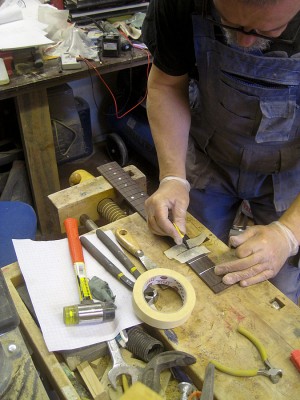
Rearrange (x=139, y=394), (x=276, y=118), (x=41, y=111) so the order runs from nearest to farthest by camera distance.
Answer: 1. (x=139, y=394)
2. (x=276, y=118)
3. (x=41, y=111)

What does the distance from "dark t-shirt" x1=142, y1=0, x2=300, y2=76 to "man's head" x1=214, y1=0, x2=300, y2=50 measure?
11 cm

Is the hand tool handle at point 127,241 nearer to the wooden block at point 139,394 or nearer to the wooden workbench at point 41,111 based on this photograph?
the wooden block at point 139,394

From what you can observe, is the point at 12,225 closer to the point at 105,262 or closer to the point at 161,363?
the point at 105,262

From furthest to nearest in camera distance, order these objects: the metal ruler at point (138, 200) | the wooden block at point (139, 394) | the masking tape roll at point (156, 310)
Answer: the metal ruler at point (138, 200), the masking tape roll at point (156, 310), the wooden block at point (139, 394)

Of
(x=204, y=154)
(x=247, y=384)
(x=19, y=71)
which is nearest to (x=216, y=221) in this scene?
(x=204, y=154)

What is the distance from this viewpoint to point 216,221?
150 centimetres

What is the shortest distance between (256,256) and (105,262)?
13.5 inches

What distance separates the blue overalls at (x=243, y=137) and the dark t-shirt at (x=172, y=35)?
5cm

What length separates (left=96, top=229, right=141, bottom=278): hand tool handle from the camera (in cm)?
93

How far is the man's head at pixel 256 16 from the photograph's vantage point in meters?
0.76

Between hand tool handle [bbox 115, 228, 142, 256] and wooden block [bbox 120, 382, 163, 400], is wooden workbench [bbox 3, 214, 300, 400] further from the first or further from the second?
wooden block [bbox 120, 382, 163, 400]

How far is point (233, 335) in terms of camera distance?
2.66ft

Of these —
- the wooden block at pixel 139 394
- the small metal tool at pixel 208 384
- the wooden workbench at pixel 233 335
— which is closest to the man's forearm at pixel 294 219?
the wooden workbench at pixel 233 335

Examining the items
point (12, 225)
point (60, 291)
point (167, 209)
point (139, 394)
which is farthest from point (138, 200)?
point (139, 394)
